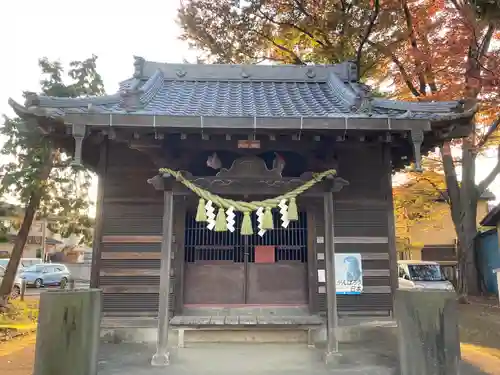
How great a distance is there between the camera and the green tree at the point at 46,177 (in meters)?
12.3

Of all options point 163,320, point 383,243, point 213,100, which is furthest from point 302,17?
point 163,320

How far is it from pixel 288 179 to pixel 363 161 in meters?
2.17

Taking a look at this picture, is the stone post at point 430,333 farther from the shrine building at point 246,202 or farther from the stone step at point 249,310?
the stone step at point 249,310

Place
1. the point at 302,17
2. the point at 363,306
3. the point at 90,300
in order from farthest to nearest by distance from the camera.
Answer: the point at 302,17
the point at 363,306
the point at 90,300

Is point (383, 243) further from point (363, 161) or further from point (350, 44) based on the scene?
point (350, 44)

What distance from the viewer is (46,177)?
500 inches

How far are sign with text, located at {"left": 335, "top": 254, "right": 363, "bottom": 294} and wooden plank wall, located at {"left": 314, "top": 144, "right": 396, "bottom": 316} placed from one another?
4.0 inches

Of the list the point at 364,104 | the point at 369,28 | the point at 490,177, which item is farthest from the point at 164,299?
the point at 490,177

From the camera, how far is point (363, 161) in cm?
799

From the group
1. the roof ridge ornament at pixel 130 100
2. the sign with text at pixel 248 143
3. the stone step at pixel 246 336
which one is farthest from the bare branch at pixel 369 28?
the stone step at pixel 246 336

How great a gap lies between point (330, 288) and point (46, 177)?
10079 mm

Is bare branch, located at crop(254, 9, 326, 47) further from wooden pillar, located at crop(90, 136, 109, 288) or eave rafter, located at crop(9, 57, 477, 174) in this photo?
wooden pillar, located at crop(90, 136, 109, 288)

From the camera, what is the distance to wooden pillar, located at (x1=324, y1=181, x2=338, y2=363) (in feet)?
20.9

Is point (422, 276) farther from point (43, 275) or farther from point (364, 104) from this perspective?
point (43, 275)
